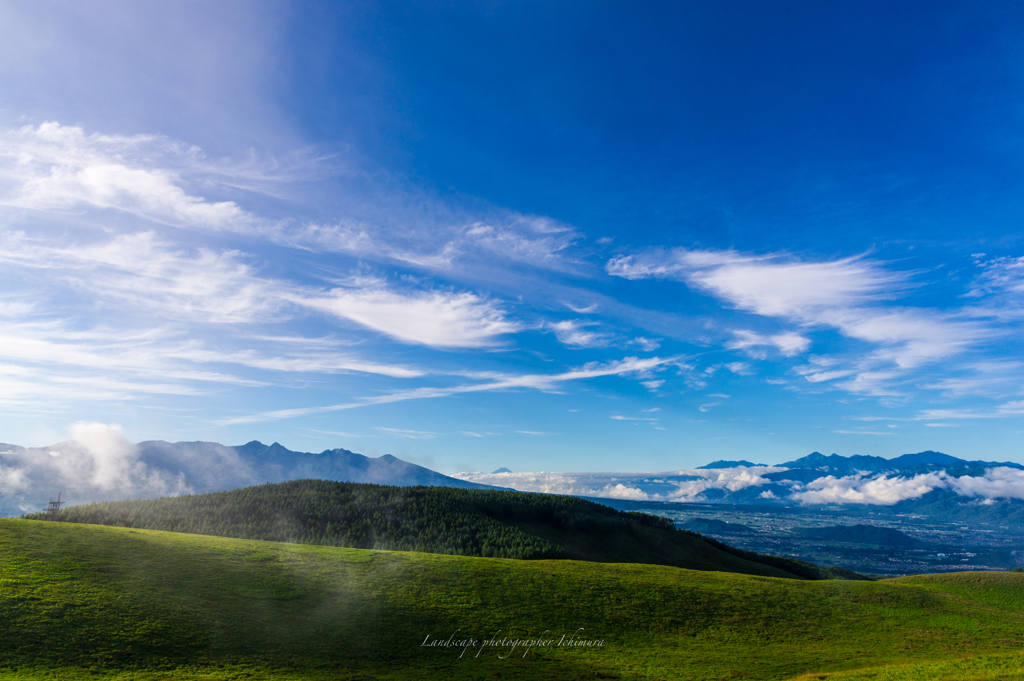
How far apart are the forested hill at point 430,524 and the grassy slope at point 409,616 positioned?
63078 millimetres

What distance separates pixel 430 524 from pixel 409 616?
317 ft

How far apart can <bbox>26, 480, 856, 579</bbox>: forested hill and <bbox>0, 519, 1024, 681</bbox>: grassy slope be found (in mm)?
63078

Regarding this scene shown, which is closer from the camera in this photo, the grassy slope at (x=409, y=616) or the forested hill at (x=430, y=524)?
the grassy slope at (x=409, y=616)

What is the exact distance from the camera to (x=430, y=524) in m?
138

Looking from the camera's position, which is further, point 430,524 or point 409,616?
point 430,524

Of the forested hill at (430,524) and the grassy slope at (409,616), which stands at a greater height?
the grassy slope at (409,616)

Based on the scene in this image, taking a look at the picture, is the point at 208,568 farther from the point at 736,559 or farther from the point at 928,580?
the point at 736,559

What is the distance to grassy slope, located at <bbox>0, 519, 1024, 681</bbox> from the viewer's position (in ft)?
111

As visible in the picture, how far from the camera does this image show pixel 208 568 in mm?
46469

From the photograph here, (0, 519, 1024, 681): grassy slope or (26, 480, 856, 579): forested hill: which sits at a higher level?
(0, 519, 1024, 681): grassy slope

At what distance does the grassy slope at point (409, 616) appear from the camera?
33781mm

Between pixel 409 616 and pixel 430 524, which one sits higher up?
pixel 409 616

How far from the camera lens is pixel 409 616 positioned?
4547 cm

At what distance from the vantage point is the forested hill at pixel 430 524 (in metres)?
116
